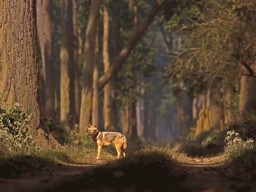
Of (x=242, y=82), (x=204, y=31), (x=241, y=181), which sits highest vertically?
(x=204, y=31)

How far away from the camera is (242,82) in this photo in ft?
75.0

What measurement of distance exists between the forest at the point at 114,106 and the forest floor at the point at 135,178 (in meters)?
0.02

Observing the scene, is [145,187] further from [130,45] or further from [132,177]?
[130,45]

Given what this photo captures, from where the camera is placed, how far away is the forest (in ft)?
28.9

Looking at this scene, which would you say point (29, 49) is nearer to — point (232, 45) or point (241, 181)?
point (241, 181)

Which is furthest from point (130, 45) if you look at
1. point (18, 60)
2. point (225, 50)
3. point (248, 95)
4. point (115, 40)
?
point (18, 60)

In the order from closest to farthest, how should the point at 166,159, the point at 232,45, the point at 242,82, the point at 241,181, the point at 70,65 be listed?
1. the point at 241,181
2. the point at 166,159
3. the point at 232,45
4. the point at 242,82
5. the point at 70,65

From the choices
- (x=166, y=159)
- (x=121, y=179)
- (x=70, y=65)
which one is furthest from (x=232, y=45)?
(x=121, y=179)

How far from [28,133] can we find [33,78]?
4.75 ft

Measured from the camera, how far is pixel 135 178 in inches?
339

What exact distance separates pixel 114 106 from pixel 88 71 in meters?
15.4

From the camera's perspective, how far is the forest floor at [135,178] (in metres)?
8.09

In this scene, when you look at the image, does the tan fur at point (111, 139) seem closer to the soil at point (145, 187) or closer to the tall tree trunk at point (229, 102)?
the soil at point (145, 187)

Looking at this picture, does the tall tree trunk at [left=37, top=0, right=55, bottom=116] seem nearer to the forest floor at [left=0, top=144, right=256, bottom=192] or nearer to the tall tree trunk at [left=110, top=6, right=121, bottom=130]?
the tall tree trunk at [left=110, top=6, right=121, bottom=130]
